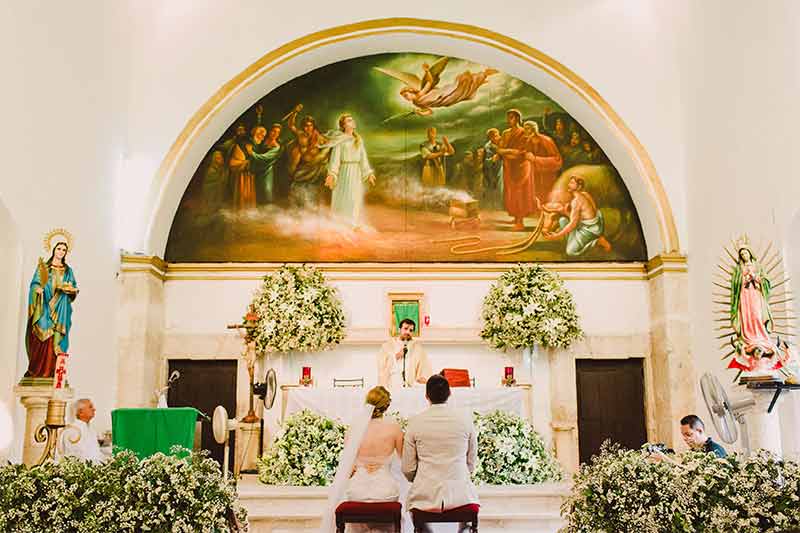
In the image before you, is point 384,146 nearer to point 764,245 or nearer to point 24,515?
point 764,245

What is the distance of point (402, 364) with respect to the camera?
1182cm

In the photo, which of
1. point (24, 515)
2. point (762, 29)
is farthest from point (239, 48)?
point (24, 515)

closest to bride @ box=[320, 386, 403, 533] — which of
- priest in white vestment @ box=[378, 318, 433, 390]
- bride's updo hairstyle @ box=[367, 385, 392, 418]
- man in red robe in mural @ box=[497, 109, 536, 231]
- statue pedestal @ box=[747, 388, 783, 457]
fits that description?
bride's updo hairstyle @ box=[367, 385, 392, 418]

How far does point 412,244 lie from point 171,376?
420cm

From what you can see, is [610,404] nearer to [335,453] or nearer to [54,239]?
[335,453]

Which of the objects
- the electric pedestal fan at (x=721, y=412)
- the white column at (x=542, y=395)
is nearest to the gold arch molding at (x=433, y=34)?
the white column at (x=542, y=395)

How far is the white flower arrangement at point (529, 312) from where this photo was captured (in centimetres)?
1255

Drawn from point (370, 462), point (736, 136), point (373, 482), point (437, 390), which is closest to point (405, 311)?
point (736, 136)

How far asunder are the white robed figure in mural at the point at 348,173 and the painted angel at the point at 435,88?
3.45ft

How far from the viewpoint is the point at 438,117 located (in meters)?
13.7

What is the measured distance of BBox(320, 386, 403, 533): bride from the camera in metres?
6.88

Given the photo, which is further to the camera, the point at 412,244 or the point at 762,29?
the point at 412,244

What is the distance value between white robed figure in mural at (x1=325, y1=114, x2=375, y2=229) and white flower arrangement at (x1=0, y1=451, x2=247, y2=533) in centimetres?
759

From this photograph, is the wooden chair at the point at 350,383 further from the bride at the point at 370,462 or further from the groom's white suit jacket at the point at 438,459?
the groom's white suit jacket at the point at 438,459
